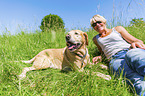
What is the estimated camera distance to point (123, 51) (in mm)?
2328

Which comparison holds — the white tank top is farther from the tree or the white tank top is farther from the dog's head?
the tree

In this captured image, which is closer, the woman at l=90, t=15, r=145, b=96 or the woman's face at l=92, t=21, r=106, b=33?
the woman at l=90, t=15, r=145, b=96

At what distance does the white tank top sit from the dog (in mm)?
504

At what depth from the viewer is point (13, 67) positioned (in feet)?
6.36

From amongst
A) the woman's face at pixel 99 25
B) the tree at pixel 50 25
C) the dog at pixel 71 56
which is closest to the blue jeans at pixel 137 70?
the dog at pixel 71 56

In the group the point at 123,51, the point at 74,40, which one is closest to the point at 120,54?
the point at 123,51

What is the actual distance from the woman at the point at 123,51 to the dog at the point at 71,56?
530mm

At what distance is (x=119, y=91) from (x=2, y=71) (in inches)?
82.4

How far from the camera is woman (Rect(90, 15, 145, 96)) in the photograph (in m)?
1.71

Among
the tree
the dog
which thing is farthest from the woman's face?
the tree

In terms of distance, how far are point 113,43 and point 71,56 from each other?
1119mm

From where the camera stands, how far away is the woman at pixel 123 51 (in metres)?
1.71

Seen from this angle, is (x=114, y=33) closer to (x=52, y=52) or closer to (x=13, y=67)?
(x=52, y=52)

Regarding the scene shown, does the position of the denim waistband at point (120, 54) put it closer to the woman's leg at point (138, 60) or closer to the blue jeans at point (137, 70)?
the blue jeans at point (137, 70)
